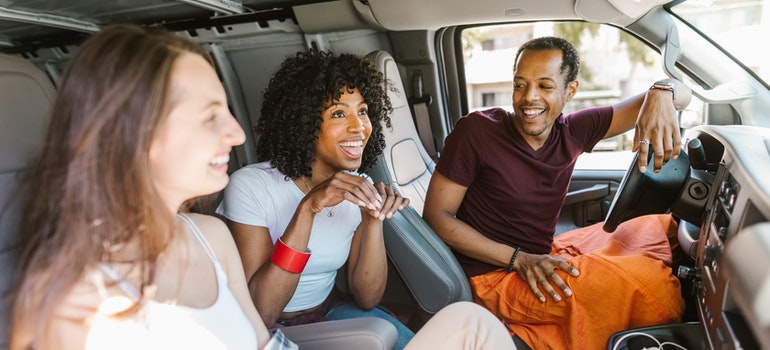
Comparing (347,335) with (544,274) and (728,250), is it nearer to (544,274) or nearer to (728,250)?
(544,274)

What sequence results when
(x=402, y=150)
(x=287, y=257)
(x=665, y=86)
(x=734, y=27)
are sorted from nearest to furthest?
(x=287, y=257)
(x=665, y=86)
(x=734, y=27)
(x=402, y=150)

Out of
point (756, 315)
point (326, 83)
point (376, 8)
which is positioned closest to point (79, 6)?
point (376, 8)

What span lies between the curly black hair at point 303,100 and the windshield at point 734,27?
4.23 ft

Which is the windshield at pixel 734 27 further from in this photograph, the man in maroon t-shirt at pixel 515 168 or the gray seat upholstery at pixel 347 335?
the gray seat upholstery at pixel 347 335

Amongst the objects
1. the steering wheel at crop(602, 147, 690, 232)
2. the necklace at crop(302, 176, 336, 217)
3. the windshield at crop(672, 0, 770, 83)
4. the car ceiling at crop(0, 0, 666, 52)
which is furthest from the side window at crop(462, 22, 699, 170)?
the necklace at crop(302, 176, 336, 217)

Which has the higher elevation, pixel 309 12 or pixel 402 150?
pixel 309 12

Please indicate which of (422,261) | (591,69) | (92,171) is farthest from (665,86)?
(591,69)

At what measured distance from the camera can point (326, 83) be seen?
171 cm

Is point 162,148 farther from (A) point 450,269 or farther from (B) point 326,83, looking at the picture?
(A) point 450,269

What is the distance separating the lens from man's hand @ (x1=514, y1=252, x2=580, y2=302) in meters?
1.62

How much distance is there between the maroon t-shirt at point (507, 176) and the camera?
1.95m

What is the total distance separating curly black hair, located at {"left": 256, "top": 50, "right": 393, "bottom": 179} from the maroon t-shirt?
0.37 metres

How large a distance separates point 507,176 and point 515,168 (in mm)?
44

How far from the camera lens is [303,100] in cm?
170
